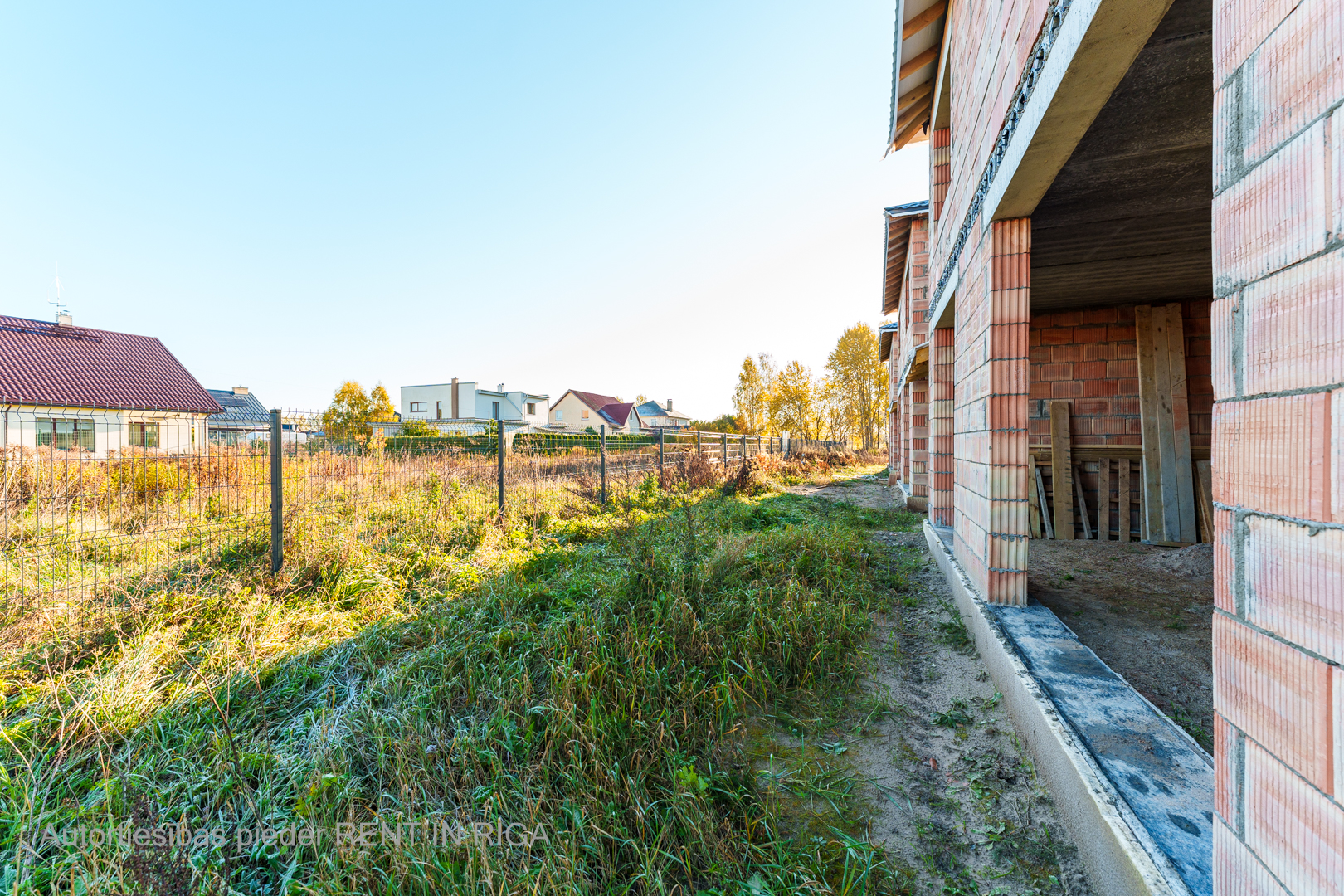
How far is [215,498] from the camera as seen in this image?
234 inches

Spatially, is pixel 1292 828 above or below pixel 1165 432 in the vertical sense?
below

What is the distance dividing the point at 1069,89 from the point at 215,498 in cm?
817

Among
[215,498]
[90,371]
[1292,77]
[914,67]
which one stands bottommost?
[215,498]

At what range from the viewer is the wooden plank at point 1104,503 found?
20.0 feet

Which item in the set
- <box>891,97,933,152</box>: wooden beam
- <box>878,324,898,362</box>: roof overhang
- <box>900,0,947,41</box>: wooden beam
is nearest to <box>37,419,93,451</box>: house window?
<box>891,97,933,152</box>: wooden beam

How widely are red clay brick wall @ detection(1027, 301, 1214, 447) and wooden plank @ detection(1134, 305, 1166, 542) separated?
0.11 m

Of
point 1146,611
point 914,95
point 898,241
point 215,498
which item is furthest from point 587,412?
point 1146,611

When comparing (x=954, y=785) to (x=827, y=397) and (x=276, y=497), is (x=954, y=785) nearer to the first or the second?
(x=276, y=497)

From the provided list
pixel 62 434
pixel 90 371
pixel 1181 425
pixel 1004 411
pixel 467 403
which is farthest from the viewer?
pixel 467 403

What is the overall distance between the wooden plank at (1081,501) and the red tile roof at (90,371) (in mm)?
26114

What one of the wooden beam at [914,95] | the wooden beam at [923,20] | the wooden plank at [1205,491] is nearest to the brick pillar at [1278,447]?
the wooden beam at [923,20]

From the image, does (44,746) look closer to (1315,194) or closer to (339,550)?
(339,550)

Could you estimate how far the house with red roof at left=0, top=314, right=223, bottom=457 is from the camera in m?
15.5

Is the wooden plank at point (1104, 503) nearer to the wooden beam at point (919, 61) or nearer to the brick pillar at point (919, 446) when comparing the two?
the brick pillar at point (919, 446)
